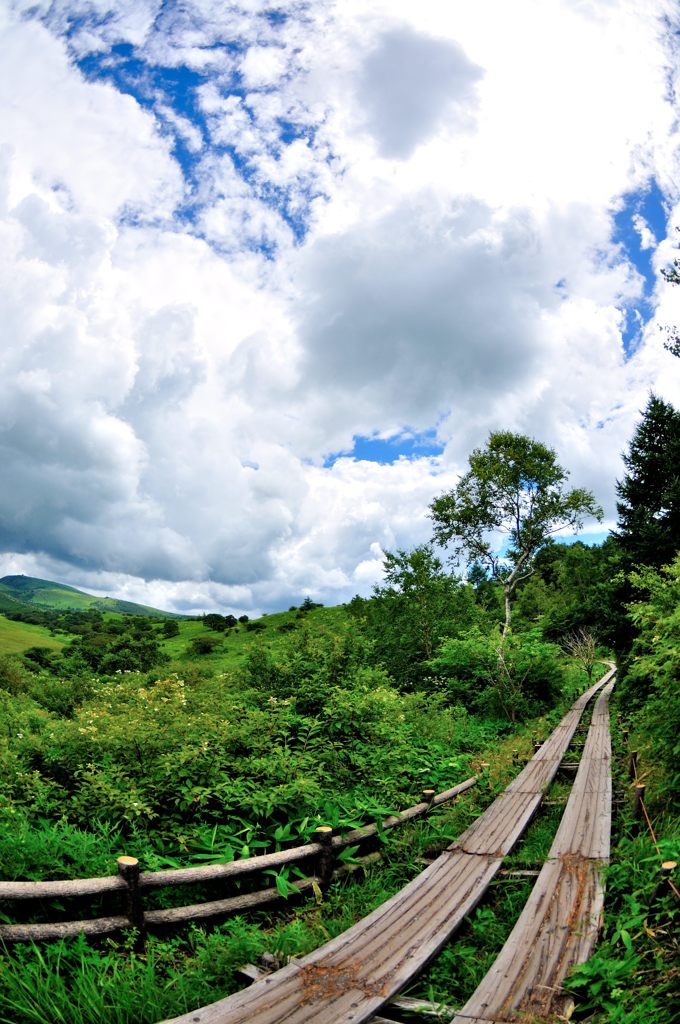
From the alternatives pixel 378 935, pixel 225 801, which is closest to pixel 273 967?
pixel 378 935

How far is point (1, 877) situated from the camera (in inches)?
204

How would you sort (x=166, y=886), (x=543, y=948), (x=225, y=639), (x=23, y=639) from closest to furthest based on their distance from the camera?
(x=543, y=948), (x=166, y=886), (x=23, y=639), (x=225, y=639)

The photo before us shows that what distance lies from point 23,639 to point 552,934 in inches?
2365

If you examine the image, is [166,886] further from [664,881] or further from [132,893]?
[664,881]

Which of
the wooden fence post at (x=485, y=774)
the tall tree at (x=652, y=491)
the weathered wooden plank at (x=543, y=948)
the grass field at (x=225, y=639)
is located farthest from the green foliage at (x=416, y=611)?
the weathered wooden plank at (x=543, y=948)

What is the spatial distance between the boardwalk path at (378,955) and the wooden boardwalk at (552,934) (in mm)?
588

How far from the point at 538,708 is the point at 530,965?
15.5 metres

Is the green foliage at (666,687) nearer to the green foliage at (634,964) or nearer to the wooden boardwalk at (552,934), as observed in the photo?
the wooden boardwalk at (552,934)

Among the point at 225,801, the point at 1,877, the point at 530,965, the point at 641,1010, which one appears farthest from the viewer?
the point at 225,801

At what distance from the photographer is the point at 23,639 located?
54.1 metres

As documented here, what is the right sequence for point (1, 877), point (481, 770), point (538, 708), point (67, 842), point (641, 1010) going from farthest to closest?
point (538, 708) < point (481, 770) < point (67, 842) < point (1, 877) < point (641, 1010)

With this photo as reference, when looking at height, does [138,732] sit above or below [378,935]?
above

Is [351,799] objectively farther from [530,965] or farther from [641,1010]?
[641,1010]

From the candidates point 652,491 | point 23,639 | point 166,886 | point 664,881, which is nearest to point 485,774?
point 664,881
